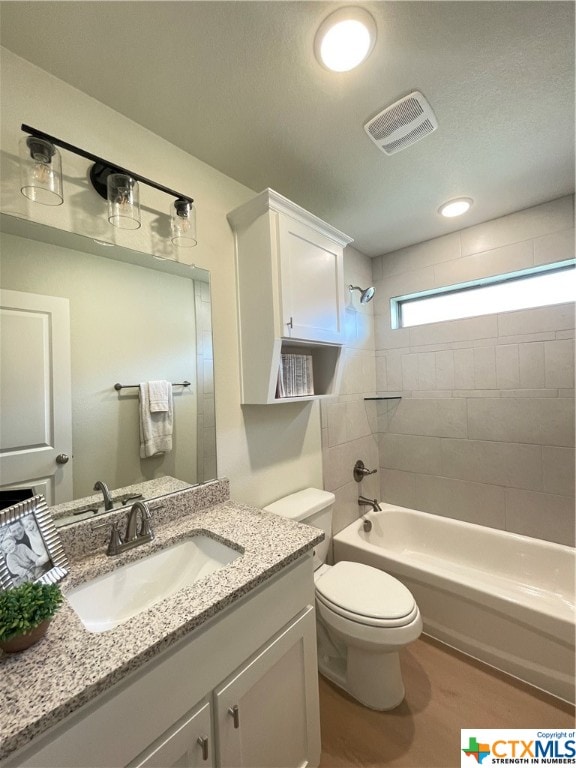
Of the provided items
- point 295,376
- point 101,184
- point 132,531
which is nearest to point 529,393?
point 295,376

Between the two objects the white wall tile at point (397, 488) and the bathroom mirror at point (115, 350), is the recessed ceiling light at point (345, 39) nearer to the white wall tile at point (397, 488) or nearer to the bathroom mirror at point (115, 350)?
the bathroom mirror at point (115, 350)

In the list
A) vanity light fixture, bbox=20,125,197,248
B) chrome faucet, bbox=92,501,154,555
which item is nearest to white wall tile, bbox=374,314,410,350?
vanity light fixture, bbox=20,125,197,248

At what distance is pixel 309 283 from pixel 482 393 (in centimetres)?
152

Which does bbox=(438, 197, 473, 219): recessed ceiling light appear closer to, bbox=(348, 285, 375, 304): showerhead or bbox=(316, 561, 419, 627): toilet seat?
bbox=(348, 285, 375, 304): showerhead

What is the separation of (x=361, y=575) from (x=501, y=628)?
76 centimetres

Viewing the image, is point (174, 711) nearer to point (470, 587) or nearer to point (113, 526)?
point (113, 526)

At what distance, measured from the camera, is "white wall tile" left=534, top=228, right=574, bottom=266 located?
1.89 metres

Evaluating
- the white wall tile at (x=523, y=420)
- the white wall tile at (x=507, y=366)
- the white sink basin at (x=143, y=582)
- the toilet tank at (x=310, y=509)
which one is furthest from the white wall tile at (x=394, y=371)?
the white sink basin at (x=143, y=582)

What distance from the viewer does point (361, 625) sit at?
1.35 meters

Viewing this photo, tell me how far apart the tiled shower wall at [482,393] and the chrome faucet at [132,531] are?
1271 millimetres

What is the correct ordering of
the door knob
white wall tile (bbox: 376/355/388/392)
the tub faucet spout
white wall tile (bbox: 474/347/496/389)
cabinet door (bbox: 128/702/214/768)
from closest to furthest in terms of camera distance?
1. cabinet door (bbox: 128/702/214/768)
2. the door knob
3. white wall tile (bbox: 474/347/496/389)
4. the tub faucet spout
5. white wall tile (bbox: 376/355/388/392)

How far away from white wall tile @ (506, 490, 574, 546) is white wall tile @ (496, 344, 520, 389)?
72cm

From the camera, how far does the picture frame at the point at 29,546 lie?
30.2 inches

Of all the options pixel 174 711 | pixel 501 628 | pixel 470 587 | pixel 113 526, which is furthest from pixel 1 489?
pixel 501 628
